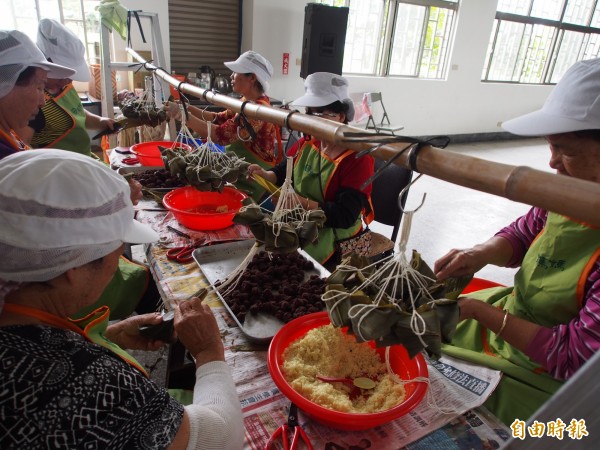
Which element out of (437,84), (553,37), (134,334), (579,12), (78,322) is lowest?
(134,334)

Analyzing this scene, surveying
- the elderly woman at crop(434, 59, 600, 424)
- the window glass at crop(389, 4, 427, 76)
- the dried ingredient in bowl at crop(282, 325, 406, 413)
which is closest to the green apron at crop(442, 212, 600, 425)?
the elderly woman at crop(434, 59, 600, 424)

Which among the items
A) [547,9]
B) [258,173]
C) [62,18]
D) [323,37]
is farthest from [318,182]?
[547,9]

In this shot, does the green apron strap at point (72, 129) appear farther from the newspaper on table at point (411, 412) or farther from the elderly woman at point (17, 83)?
the newspaper on table at point (411, 412)

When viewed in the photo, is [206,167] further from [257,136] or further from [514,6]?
[514,6]

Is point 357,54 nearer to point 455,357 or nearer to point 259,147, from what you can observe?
point 259,147

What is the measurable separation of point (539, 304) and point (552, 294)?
0.16 ft

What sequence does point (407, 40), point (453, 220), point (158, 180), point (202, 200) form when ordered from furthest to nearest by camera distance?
point (407, 40)
point (453, 220)
point (158, 180)
point (202, 200)

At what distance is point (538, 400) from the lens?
106 centimetres

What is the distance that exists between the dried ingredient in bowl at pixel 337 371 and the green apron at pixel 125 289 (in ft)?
3.13

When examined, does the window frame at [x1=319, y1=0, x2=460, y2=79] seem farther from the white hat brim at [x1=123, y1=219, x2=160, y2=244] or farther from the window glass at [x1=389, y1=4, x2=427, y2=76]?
the white hat brim at [x1=123, y1=219, x2=160, y2=244]

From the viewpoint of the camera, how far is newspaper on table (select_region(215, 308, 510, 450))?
0.89m

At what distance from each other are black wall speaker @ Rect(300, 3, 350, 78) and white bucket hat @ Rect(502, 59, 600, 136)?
15.0 feet

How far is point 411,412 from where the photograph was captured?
969 millimetres

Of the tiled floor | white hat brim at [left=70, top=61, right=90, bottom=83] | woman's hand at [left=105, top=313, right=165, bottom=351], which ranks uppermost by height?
white hat brim at [left=70, top=61, right=90, bottom=83]
